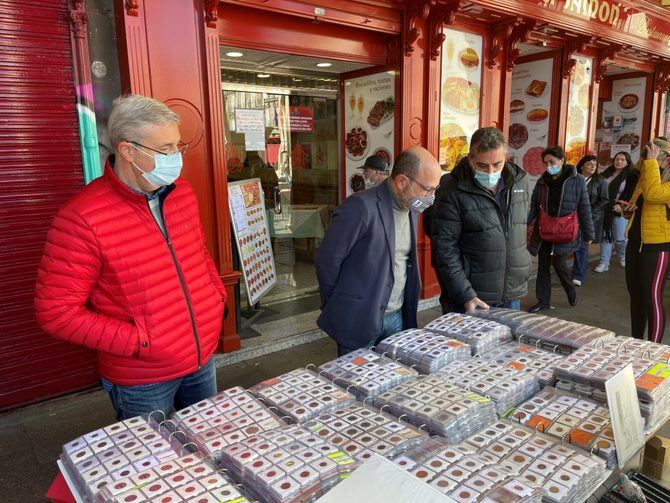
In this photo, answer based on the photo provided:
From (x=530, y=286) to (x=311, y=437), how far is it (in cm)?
663

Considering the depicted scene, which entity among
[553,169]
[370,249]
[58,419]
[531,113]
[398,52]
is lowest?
[58,419]

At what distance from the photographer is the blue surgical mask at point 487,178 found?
2984 millimetres

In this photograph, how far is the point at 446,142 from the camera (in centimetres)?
629

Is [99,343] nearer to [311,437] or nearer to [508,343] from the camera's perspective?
[311,437]

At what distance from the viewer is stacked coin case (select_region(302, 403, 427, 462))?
5.00 feet

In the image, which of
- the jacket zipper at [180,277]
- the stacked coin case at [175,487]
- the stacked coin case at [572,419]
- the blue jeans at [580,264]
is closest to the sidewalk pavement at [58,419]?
the blue jeans at [580,264]

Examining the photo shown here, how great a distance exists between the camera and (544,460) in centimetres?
149

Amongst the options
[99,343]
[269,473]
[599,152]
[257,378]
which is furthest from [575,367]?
[599,152]

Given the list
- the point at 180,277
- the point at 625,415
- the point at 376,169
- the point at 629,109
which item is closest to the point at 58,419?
the point at 180,277

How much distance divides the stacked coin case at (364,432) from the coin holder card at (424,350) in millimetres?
421

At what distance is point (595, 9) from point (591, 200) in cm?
289

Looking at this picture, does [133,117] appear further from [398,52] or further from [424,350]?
[398,52]

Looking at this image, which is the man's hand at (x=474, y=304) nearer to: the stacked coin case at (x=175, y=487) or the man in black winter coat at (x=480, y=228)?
the man in black winter coat at (x=480, y=228)

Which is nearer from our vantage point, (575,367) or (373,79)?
(575,367)
